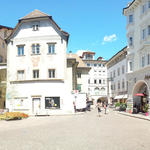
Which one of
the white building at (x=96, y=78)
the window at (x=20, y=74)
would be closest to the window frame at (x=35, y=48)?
the window at (x=20, y=74)

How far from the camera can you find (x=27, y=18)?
27.6 metres

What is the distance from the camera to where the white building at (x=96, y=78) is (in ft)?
236

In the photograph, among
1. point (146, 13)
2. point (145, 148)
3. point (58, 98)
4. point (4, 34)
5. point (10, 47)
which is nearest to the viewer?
point (145, 148)

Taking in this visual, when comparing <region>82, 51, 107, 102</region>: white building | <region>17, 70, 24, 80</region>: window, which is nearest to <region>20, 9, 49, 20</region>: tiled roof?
<region>17, 70, 24, 80</region>: window

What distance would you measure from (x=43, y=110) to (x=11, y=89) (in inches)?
224

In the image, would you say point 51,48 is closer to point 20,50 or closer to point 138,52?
point 20,50

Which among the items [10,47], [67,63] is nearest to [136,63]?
[67,63]

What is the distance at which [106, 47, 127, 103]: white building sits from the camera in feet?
146

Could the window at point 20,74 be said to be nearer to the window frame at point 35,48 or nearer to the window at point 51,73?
the window frame at point 35,48

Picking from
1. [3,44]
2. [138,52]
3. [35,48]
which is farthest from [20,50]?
[138,52]

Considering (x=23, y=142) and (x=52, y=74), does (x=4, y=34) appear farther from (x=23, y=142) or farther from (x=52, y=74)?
(x=23, y=142)

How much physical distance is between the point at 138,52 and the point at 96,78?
4792 centimetres

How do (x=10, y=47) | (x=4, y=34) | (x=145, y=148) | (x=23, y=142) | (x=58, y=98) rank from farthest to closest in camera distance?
(x=4, y=34), (x=10, y=47), (x=58, y=98), (x=23, y=142), (x=145, y=148)

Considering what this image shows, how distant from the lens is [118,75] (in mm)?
49469
